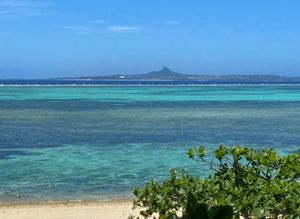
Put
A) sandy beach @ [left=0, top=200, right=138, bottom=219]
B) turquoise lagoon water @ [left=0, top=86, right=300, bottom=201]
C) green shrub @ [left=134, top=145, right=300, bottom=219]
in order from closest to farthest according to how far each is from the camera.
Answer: green shrub @ [left=134, top=145, right=300, bottom=219], sandy beach @ [left=0, top=200, right=138, bottom=219], turquoise lagoon water @ [left=0, top=86, right=300, bottom=201]

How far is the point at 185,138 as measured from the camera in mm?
25875

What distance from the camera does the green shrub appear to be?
4.63m

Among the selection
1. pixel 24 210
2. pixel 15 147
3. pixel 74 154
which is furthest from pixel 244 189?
pixel 15 147

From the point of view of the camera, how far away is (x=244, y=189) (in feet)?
16.1

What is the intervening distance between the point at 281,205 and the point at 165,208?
100 cm

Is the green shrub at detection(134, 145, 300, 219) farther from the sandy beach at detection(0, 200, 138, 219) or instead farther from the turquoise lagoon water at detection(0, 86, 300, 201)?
the turquoise lagoon water at detection(0, 86, 300, 201)

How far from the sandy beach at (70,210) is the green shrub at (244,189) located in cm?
688

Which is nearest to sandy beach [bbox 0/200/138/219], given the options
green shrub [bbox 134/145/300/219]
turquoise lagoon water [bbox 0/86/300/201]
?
turquoise lagoon water [bbox 0/86/300/201]

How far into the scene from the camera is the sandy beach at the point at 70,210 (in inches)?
475

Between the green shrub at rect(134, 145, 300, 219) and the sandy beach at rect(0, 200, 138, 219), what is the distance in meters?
6.88

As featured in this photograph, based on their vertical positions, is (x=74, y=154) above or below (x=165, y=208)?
below

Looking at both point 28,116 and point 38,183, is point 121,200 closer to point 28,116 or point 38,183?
point 38,183

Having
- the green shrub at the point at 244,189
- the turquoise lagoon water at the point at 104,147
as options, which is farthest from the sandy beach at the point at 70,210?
the green shrub at the point at 244,189

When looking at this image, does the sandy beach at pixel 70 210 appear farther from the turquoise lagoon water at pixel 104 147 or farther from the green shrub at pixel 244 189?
the green shrub at pixel 244 189
